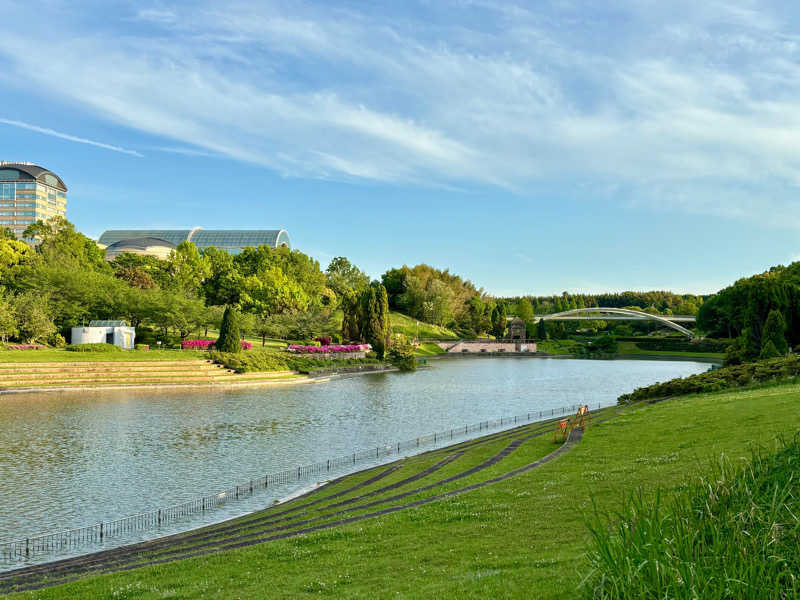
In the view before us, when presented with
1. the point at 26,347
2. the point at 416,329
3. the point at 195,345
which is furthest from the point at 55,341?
the point at 416,329

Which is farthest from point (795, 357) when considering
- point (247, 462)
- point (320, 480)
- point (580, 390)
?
point (247, 462)

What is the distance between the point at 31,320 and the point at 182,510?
172 ft

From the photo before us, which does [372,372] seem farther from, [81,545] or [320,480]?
[81,545]

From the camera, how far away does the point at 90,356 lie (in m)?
57.9

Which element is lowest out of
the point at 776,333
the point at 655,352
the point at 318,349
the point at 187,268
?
the point at 655,352

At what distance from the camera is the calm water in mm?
23219

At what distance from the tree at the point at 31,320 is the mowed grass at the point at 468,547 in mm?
57084

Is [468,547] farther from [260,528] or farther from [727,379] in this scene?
[727,379]

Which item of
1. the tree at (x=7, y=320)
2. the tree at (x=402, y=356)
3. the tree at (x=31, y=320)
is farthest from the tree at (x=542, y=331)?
the tree at (x=7, y=320)

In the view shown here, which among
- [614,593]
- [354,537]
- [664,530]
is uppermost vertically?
[664,530]

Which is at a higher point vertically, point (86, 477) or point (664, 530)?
point (664, 530)

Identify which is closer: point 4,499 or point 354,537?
point 354,537

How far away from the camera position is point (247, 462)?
2922 cm

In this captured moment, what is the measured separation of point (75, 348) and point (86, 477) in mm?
40001
